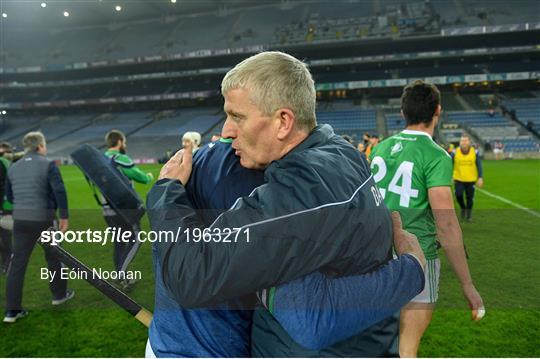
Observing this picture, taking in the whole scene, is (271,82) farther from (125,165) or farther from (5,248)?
(5,248)

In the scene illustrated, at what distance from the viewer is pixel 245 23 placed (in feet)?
151

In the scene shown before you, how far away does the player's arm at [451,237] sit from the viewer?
240cm

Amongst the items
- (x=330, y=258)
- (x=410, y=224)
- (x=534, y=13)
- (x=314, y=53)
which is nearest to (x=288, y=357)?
(x=330, y=258)

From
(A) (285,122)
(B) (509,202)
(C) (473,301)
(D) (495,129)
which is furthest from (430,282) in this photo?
(D) (495,129)

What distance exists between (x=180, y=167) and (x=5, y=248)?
5.87 meters

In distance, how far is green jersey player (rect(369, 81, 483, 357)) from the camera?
2.57 m

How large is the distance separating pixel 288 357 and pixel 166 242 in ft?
1.61

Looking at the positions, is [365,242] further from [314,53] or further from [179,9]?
[179,9]

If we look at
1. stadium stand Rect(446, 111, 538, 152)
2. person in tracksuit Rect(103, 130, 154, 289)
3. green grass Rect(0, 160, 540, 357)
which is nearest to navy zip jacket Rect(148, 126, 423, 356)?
person in tracksuit Rect(103, 130, 154, 289)

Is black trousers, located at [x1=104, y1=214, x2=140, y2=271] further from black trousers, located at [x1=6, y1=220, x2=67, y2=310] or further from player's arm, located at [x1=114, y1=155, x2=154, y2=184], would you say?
player's arm, located at [x1=114, y1=155, x2=154, y2=184]

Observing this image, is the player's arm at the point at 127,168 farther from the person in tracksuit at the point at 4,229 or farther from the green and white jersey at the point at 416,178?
the green and white jersey at the point at 416,178

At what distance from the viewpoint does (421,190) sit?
2670 mm

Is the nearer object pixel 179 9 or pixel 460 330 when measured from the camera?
pixel 460 330

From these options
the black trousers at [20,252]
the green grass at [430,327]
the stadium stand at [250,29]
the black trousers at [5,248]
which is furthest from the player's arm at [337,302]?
the stadium stand at [250,29]
